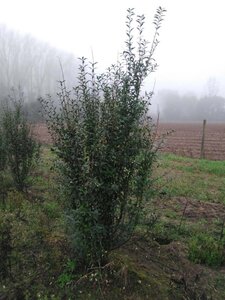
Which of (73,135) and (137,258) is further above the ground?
(73,135)

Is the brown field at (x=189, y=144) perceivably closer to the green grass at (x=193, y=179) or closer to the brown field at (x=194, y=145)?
the brown field at (x=194, y=145)

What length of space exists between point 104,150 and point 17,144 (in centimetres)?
409

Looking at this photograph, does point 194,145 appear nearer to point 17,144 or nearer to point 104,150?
point 17,144

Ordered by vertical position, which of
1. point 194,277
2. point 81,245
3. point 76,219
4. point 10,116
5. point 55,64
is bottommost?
point 194,277

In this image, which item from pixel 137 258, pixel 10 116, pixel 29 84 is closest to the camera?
pixel 137 258

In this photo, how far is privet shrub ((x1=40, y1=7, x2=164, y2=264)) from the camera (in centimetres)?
403

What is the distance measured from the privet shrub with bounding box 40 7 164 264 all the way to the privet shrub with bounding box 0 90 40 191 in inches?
138

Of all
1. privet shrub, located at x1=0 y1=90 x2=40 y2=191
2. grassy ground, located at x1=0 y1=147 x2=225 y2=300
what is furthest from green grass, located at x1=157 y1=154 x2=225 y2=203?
privet shrub, located at x1=0 y1=90 x2=40 y2=191

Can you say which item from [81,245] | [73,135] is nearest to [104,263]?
[81,245]

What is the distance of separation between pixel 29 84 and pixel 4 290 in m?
72.2

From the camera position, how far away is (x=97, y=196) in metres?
4.12

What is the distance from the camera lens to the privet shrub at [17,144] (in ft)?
25.1

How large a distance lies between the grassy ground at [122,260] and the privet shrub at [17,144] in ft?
2.89

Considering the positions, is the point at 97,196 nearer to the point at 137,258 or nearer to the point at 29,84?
the point at 137,258
